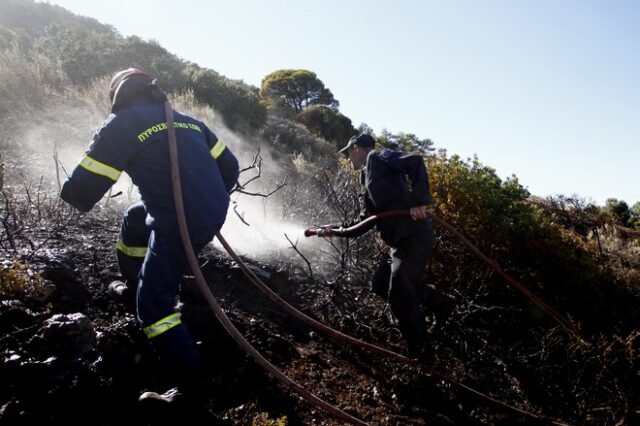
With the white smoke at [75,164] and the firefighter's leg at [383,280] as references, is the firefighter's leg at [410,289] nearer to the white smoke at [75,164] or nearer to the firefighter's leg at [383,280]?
Result: the firefighter's leg at [383,280]

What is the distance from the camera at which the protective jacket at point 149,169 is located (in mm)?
2369

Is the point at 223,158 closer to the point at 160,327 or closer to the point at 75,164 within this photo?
the point at 160,327

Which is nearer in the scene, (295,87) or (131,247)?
(131,247)

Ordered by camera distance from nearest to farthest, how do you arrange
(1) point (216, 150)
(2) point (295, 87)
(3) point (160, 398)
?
1. (3) point (160, 398)
2. (1) point (216, 150)
3. (2) point (295, 87)

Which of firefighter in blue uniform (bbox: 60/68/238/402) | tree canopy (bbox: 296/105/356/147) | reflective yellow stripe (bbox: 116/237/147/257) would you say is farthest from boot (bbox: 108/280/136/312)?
tree canopy (bbox: 296/105/356/147)

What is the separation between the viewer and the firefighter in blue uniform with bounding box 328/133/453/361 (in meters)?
3.43

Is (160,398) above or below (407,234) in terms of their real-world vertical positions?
below

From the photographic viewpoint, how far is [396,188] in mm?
→ 3578

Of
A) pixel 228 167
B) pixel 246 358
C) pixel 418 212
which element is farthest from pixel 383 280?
pixel 228 167

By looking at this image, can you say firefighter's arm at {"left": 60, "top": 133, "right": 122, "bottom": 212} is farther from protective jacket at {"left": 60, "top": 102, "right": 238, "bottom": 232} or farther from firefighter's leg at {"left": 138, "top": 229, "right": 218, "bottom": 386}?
firefighter's leg at {"left": 138, "top": 229, "right": 218, "bottom": 386}

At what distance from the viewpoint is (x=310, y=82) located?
1034 inches

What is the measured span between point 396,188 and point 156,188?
2021 millimetres

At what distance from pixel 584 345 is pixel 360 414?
186 cm

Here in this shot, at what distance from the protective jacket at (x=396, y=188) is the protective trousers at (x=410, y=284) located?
97 millimetres
